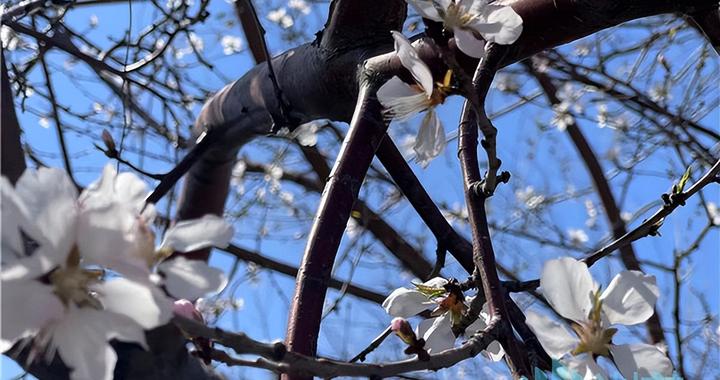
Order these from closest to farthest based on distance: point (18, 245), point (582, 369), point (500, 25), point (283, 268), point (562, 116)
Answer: point (18, 245), point (582, 369), point (500, 25), point (283, 268), point (562, 116)

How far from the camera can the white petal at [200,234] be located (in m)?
0.32

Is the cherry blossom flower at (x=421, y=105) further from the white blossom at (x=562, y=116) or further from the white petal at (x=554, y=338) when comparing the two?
the white blossom at (x=562, y=116)

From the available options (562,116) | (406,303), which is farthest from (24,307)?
(562,116)

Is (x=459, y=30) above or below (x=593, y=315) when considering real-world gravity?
above

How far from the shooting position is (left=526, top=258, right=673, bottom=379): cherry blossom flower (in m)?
0.40

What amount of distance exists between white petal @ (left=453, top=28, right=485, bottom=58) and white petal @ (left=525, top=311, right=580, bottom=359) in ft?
0.54

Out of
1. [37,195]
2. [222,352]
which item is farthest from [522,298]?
[37,195]

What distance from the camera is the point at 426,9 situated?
467 mm

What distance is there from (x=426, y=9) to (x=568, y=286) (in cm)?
18

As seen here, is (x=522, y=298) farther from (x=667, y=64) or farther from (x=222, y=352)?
(x=222, y=352)

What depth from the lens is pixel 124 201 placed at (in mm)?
319

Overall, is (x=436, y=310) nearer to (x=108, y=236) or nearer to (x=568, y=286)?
(x=568, y=286)

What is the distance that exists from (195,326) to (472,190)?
26 centimetres

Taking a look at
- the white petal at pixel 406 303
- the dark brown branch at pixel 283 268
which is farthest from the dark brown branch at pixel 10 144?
the dark brown branch at pixel 283 268
